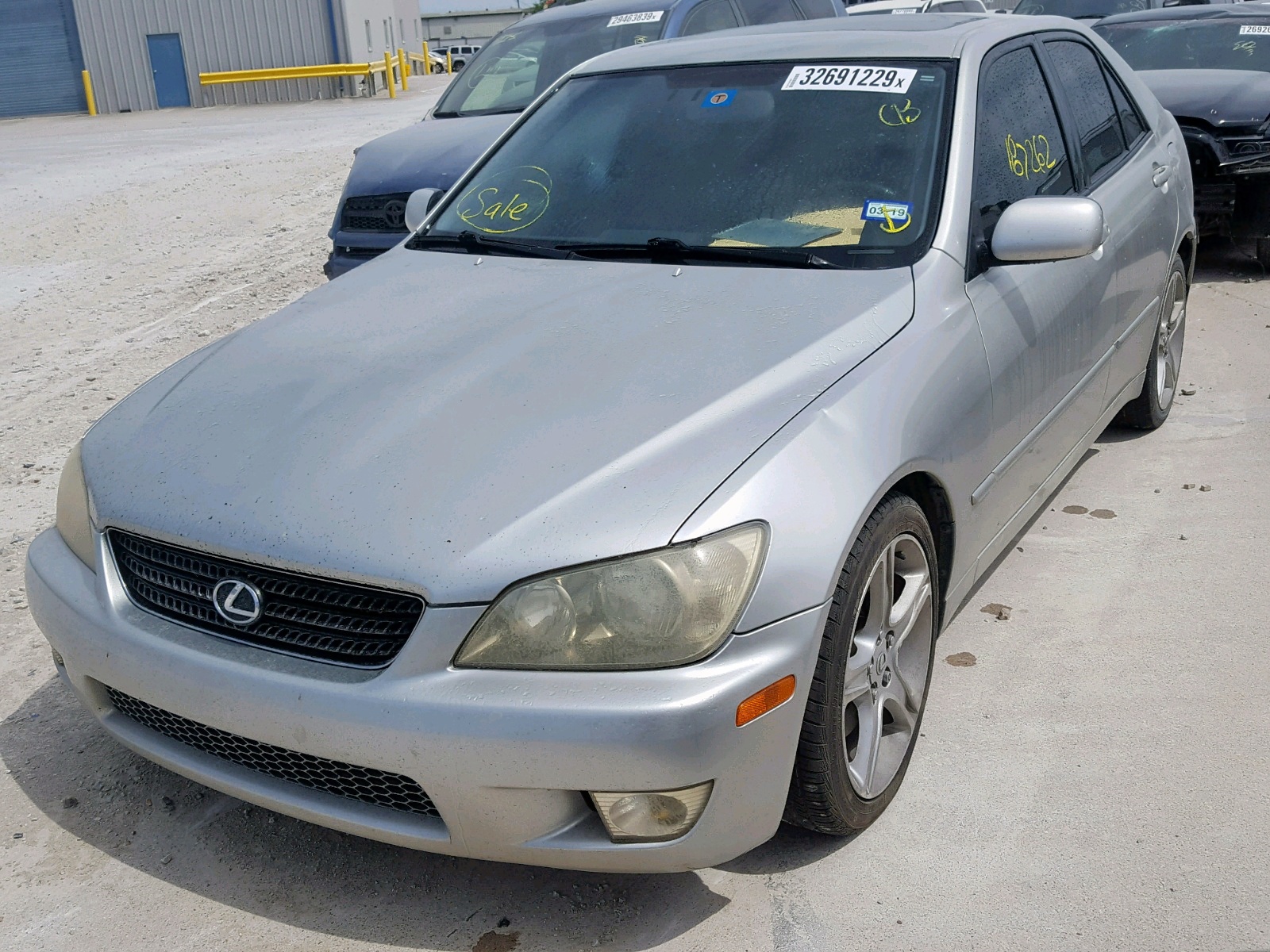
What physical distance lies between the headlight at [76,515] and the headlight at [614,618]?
988mm

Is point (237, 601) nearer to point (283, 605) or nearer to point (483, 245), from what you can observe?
point (283, 605)

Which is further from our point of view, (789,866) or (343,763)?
(789,866)

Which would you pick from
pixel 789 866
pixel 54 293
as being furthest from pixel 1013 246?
pixel 54 293

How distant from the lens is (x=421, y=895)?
252 cm

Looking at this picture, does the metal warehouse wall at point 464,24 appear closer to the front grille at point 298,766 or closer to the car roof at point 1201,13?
the car roof at point 1201,13

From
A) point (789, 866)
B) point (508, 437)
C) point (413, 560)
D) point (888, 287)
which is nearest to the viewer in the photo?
point (413, 560)

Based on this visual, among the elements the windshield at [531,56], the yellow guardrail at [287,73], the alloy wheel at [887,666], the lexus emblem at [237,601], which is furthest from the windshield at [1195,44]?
the yellow guardrail at [287,73]

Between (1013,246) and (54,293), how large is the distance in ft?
23.0

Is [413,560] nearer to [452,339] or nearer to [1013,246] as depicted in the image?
[452,339]

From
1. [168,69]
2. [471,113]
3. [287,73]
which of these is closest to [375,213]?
[471,113]

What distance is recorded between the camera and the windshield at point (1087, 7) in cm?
1089

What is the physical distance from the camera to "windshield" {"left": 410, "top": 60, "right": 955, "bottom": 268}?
3082 millimetres

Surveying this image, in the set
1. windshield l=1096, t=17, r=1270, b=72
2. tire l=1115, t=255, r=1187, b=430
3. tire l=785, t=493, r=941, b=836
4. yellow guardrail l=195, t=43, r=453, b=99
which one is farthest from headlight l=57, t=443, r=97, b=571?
yellow guardrail l=195, t=43, r=453, b=99

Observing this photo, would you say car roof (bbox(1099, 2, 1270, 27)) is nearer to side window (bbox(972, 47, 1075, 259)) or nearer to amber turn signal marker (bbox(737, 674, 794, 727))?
side window (bbox(972, 47, 1075, 259))
